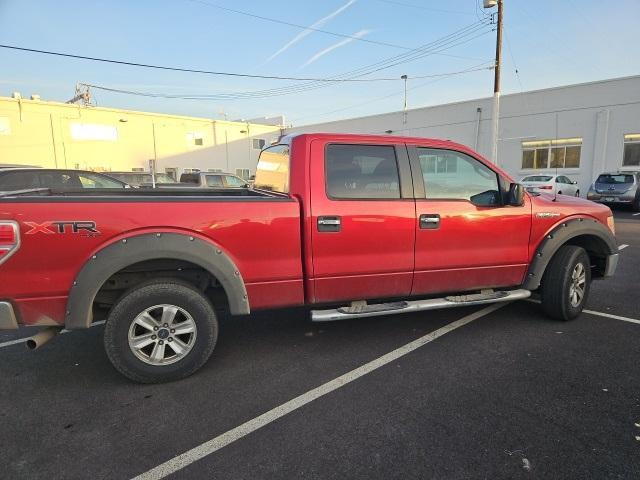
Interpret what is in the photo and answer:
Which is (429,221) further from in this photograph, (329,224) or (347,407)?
(347,407)

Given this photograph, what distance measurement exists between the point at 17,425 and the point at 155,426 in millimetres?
922

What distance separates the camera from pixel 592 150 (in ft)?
68.2

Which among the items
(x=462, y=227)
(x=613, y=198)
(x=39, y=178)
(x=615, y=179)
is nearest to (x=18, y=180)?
(x=39, y=178)

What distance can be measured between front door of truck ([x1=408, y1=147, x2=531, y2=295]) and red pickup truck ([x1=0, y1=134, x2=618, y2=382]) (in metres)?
0.01

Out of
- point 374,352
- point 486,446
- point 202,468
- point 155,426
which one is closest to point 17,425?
point 155,426

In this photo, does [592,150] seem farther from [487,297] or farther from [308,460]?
[308,460]

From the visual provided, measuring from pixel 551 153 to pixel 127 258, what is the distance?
936 inches

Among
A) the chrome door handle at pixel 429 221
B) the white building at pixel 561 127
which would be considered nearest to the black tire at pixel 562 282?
the chrome door handle at pixel 429 221

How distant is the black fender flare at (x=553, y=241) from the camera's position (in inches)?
170

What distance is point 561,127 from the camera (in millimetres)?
21359

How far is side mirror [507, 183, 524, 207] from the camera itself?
407 cm

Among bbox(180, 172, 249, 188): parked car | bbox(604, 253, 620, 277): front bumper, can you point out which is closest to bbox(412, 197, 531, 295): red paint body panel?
bbox(604, 253, 620, 277): front bumper

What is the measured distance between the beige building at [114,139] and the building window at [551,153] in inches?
598

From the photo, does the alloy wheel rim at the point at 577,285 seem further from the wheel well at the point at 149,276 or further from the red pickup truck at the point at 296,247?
the wheel well at the point at 149,276
